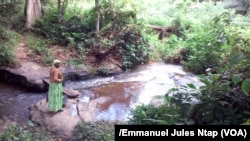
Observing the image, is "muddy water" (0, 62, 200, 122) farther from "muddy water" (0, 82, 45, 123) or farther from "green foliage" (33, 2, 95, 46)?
"green foliage" (33, 2, 95, 46)

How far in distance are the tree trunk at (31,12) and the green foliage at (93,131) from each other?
7700 millimetres

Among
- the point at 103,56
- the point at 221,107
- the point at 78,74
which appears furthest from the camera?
the point at 103,56

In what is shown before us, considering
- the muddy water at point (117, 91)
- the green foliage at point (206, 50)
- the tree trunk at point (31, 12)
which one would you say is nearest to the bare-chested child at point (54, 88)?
the muddy water at point (117, 91)

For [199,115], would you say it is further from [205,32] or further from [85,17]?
[85,17]

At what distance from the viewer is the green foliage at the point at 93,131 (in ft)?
20.2

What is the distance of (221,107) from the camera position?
3244 mm

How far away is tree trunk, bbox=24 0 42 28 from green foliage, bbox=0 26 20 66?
39.7 inches

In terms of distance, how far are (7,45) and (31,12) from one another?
2693 millimetres

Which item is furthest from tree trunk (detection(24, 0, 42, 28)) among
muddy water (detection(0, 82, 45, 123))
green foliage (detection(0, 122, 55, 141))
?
green foliage (detection(0, 122, 55, 141))

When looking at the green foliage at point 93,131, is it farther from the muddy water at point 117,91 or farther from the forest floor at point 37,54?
the forest floor at point 37,54

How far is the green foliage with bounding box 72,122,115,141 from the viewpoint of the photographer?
6.14m

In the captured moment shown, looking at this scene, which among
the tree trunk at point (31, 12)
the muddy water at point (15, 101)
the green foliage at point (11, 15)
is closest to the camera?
the muddy water at point (15, 101)

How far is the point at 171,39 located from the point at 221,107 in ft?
40.5

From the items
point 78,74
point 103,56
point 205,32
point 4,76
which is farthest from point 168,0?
point 4,76
